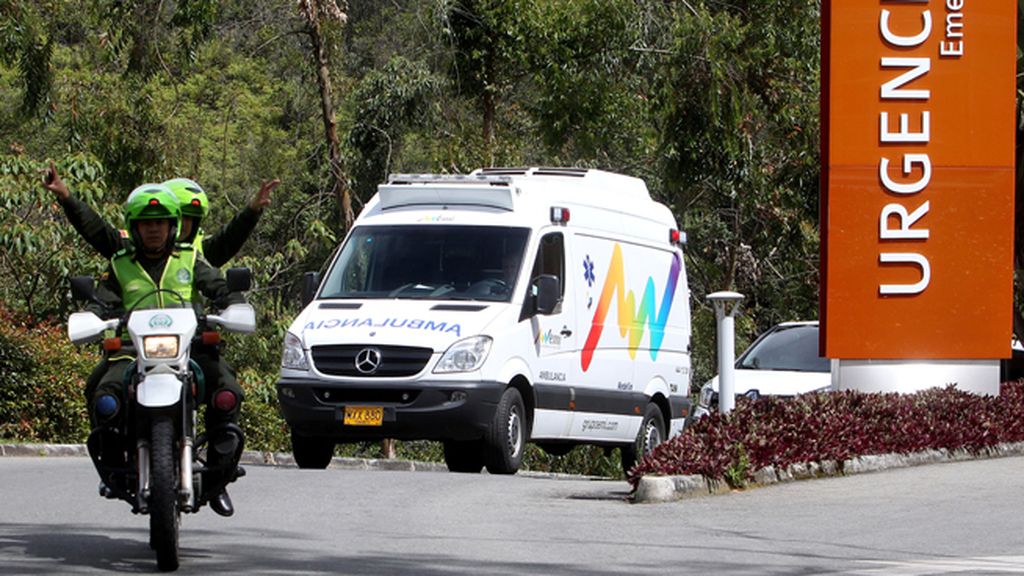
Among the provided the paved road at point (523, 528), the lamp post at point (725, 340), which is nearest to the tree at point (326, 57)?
the lamp post at point (725, 340)

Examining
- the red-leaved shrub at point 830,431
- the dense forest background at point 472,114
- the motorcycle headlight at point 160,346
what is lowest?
the red-leaved shrub at point 830,431

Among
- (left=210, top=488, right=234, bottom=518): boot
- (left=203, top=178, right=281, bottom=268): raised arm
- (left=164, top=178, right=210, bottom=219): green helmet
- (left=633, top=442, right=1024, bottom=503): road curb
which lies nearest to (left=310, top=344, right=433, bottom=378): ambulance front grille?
(left=633, top=442, right=1024, bottom=503): road curb

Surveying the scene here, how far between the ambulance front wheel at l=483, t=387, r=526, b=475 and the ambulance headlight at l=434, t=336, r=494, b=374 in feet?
1.44

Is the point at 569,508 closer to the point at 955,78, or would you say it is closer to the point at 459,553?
the point at 459,553

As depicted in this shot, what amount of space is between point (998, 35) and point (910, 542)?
365 inches

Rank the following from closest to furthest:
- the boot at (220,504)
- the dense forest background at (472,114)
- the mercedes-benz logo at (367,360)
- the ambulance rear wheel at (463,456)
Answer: the boot at (220,504), the mercedes-benz logo at (367,360), the ambulance rear wheel at (463,456), the dense forest background at (472,114)

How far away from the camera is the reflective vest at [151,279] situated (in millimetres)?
9109

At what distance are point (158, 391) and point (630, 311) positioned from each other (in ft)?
34.4

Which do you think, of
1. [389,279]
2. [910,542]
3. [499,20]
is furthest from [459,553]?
[499,20]

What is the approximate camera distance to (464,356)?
51.2 ft

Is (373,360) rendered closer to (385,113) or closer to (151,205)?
(151,205)

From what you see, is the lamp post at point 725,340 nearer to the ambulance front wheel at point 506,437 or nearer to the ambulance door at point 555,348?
the ambulance door at point 555,348

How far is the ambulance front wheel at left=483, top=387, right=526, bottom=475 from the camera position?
15.8 meters

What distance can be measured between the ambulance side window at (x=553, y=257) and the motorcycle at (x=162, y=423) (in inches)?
311
